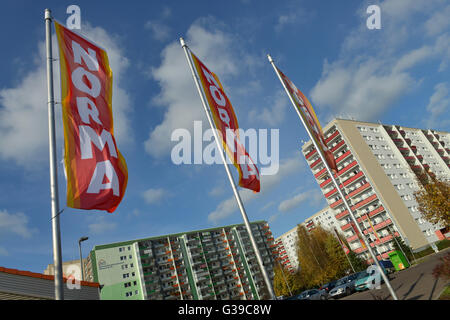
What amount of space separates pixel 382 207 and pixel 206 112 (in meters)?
52.6

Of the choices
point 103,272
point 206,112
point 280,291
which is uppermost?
point 103,272

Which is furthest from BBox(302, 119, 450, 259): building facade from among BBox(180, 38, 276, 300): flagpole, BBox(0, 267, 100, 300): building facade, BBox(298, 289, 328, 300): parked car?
BBox(0, 267, 100, 300): building facade

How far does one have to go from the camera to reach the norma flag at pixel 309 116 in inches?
479

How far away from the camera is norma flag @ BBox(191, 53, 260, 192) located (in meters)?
8.72

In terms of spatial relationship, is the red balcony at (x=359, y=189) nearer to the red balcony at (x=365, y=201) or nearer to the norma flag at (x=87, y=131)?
the red balcony at (x=365, y=201)

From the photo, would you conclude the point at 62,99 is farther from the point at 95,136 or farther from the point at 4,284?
the point at 4,284

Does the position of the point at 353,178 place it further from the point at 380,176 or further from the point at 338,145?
the point at 338,145

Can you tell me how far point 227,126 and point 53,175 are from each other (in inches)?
224

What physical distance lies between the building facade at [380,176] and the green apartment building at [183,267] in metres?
34.7

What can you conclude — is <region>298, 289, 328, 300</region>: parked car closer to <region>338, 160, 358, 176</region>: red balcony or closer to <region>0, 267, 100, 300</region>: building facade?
<region>0, 267, 100, 300</region>: building facade

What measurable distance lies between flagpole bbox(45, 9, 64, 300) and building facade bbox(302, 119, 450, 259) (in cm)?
4849
